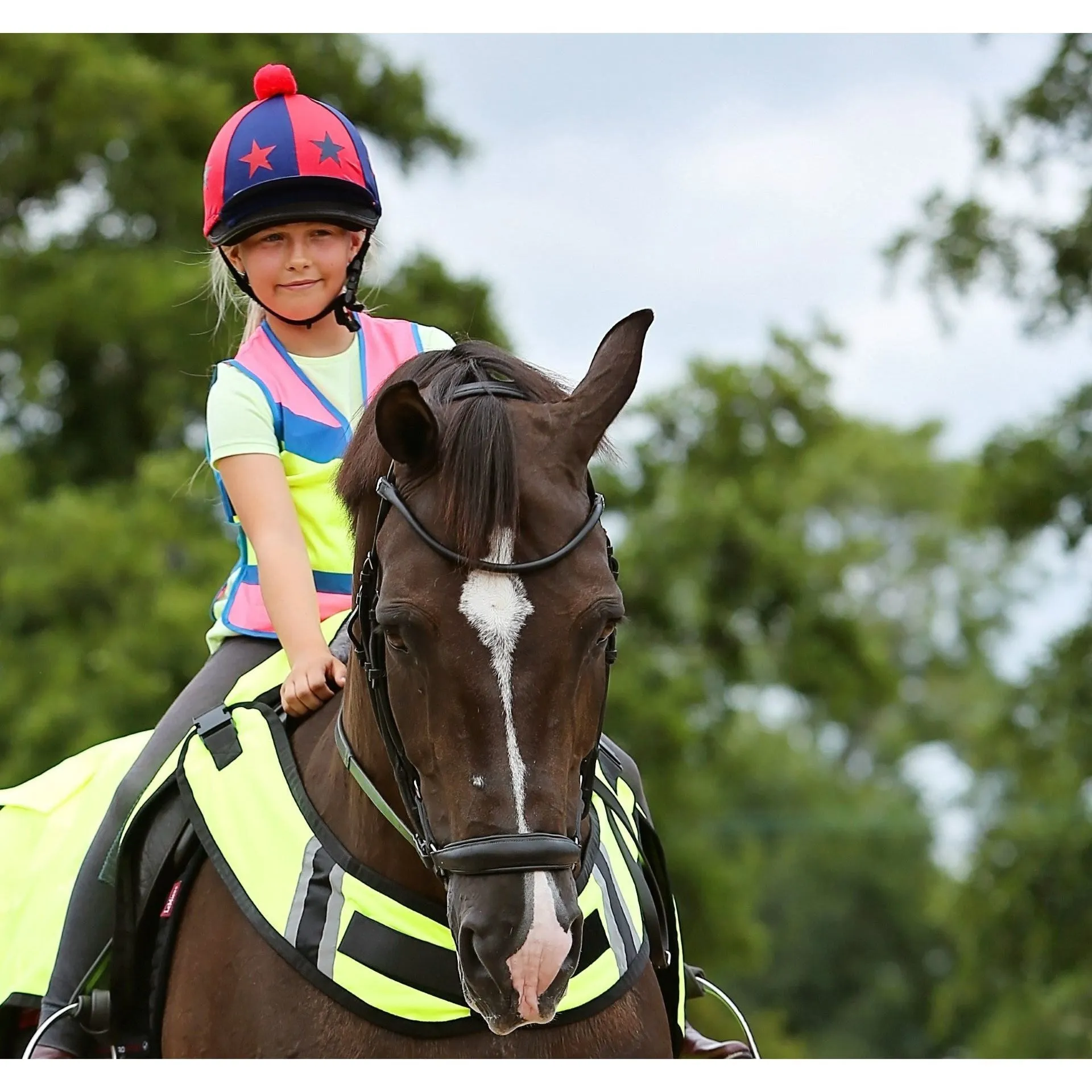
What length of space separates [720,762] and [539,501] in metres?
16.1

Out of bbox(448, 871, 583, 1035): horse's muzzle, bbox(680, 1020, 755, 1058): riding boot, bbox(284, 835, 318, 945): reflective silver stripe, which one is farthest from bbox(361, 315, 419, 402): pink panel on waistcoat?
bbox(680, 1020, 755, 1058): riding boot

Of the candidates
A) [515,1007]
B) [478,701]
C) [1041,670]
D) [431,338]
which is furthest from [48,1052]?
[1041,670]

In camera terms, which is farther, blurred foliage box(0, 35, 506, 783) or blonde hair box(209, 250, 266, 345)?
blurred foliage box(0, 35, 506, 783)

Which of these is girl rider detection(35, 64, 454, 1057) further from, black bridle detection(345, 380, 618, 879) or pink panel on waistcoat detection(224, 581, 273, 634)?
black bridle detection(345, 380, 618, 879)

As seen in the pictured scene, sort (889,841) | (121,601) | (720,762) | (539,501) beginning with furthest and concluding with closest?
(889,841)
(720,762)
(121,601)
(539,501)

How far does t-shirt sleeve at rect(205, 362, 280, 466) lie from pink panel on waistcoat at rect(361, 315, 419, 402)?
0.28 meters

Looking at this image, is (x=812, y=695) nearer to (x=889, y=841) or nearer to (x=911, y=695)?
(x=889, y=841)

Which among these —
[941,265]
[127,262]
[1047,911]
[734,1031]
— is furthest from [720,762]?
[127,262]

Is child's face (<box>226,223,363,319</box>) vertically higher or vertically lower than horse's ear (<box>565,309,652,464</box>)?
higher

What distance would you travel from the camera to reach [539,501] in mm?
2650

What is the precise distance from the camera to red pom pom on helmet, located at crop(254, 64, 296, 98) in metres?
3.87

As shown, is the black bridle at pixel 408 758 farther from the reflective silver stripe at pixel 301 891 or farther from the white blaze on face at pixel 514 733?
the reflective silver stripe at pixel 301 891

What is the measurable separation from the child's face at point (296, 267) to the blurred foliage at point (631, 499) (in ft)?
22.9

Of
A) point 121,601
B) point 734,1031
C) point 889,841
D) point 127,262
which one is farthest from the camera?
point 889,841
